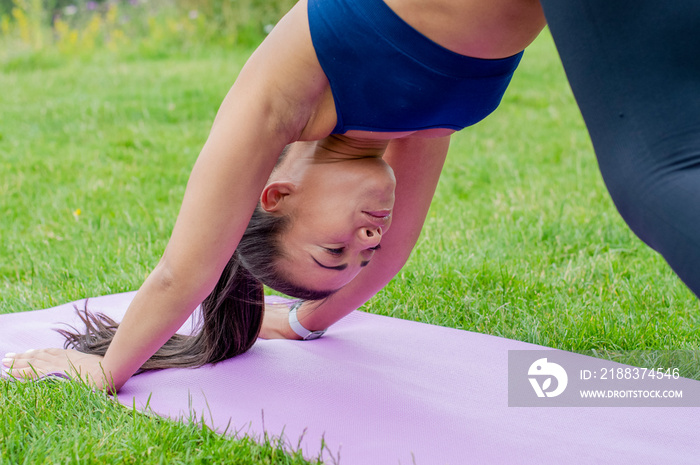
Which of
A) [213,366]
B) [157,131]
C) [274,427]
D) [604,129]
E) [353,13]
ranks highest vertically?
[157,131]

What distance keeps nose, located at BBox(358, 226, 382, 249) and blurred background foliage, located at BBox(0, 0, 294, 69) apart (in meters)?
6.62

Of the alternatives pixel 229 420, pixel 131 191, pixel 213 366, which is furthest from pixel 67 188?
pixel 229 420

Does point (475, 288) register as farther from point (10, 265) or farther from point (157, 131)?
point (157, 131)

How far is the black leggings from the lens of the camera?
115cm

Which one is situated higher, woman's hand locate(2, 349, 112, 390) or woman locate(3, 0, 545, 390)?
woman locate(3, 0, 545, 390)

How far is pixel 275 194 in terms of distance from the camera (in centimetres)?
185

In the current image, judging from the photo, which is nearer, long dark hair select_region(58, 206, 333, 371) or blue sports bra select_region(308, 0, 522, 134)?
blue sports bra select_region(308, 0, 522, 134)

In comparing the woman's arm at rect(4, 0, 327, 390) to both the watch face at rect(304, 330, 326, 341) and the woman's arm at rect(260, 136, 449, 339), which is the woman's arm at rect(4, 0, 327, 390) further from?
the watch face at rect(304, 330, 326, 341)

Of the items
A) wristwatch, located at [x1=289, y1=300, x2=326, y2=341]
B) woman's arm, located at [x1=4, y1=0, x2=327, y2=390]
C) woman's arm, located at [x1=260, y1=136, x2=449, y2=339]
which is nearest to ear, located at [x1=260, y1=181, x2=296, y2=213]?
woman's arm, located at [x1=4, y1=0, x2=327, y2=390]

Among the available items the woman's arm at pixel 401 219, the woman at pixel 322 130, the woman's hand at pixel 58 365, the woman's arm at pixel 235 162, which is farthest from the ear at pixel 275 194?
the woman's hand at pixel 58 365

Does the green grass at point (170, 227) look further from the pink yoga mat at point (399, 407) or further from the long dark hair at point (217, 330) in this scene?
the long dark hair at point (217, 330)

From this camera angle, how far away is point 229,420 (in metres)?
1.78

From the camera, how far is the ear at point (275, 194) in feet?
5.99

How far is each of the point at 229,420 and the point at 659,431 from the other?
1154 mm
